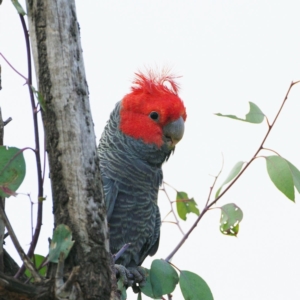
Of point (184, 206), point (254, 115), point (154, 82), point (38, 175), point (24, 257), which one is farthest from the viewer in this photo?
point (154, 82)

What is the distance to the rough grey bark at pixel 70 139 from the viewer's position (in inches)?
63.1

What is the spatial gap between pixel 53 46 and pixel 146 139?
1.46 meters

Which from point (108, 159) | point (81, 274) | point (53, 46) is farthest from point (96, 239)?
point (108, 159)

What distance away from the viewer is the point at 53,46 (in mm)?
1646

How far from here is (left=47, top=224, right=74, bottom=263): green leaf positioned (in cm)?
148

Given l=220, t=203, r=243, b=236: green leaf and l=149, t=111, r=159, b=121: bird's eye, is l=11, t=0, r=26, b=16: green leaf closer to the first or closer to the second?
l=220, t=203, r=243, b=236: green leaf

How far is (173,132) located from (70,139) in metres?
1.49

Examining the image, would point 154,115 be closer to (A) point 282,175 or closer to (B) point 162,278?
(B) point 162,278

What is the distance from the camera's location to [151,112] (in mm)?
3027

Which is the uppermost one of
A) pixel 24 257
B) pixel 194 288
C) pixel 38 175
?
pixel 38 175

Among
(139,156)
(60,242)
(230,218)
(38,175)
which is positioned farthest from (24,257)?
(139,156)

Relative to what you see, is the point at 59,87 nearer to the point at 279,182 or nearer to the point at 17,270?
the point at 17,270

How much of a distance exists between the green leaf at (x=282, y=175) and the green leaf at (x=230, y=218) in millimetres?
261

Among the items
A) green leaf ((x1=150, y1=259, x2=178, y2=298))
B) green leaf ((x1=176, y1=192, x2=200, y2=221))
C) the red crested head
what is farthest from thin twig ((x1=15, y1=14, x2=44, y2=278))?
the red crested head
